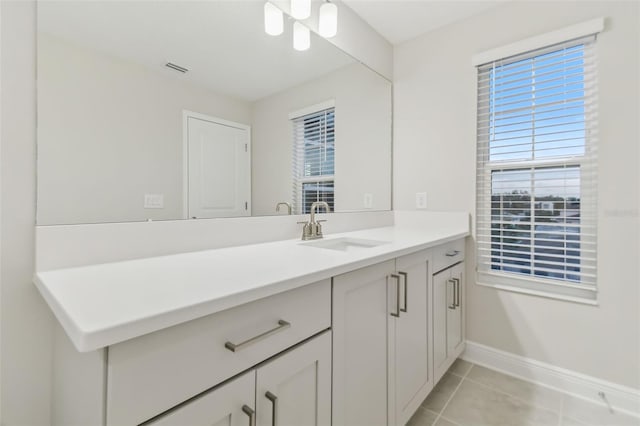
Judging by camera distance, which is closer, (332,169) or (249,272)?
(249,272)

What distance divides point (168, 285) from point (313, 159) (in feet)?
4.11

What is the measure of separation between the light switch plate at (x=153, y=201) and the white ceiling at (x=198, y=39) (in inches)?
18.7

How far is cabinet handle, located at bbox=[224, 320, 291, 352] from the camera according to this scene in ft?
2.26

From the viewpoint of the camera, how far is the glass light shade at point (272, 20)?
1493mm

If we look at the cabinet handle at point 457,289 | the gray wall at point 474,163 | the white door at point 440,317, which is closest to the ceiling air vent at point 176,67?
the white door at point 440,317

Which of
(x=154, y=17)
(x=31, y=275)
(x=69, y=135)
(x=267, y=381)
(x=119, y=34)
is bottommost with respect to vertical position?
(x=267, y=381)

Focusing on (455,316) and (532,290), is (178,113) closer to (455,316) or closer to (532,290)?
(455,316)

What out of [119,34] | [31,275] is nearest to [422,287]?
[31,275]

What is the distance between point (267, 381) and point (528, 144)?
6.40 ft

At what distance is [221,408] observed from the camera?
2.21ft

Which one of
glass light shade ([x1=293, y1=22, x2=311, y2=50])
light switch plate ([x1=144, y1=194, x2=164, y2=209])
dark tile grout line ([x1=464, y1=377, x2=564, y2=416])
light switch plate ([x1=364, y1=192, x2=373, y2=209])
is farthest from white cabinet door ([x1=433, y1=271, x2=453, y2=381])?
glass light shade ([x1=293, y1=22, x2=311, y2=50])

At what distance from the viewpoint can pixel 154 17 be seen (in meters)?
1.11

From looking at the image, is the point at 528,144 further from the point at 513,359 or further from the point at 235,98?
the point at 235,98

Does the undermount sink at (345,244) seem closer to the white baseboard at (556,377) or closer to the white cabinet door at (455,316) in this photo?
the white cabinet door at (455,316)
